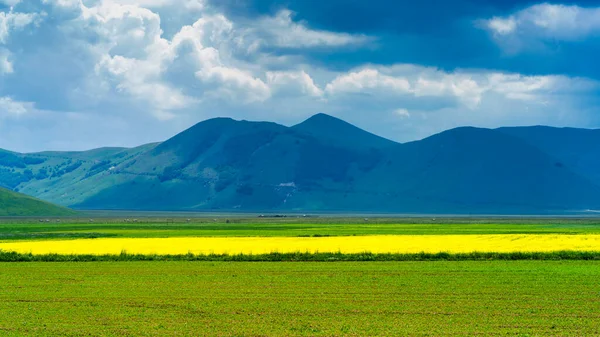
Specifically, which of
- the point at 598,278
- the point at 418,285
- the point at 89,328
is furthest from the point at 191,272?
the point at 598,278

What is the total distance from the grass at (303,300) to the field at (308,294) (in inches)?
2.1

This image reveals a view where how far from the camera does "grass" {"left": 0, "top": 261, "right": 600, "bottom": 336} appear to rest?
25.1m

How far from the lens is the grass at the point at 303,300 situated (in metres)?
25.1

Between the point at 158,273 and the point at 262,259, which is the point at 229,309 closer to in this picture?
the point at 158,273

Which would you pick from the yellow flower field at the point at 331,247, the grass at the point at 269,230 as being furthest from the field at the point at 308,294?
the grass at the point at 269,230

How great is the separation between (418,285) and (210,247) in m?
27.4

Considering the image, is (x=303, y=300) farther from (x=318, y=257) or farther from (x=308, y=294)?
(x=318, y=257)

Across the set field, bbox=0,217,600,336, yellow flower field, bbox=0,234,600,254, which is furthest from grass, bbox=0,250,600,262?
yellow flower field, bbox=0,234,600,254

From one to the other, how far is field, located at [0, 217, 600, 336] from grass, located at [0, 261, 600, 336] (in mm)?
52

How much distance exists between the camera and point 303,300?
31391 mm

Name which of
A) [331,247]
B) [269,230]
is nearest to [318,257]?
[331,247]

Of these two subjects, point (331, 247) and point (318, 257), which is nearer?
point (318, 257)

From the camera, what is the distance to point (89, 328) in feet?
83.3

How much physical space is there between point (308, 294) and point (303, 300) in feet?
5.74
